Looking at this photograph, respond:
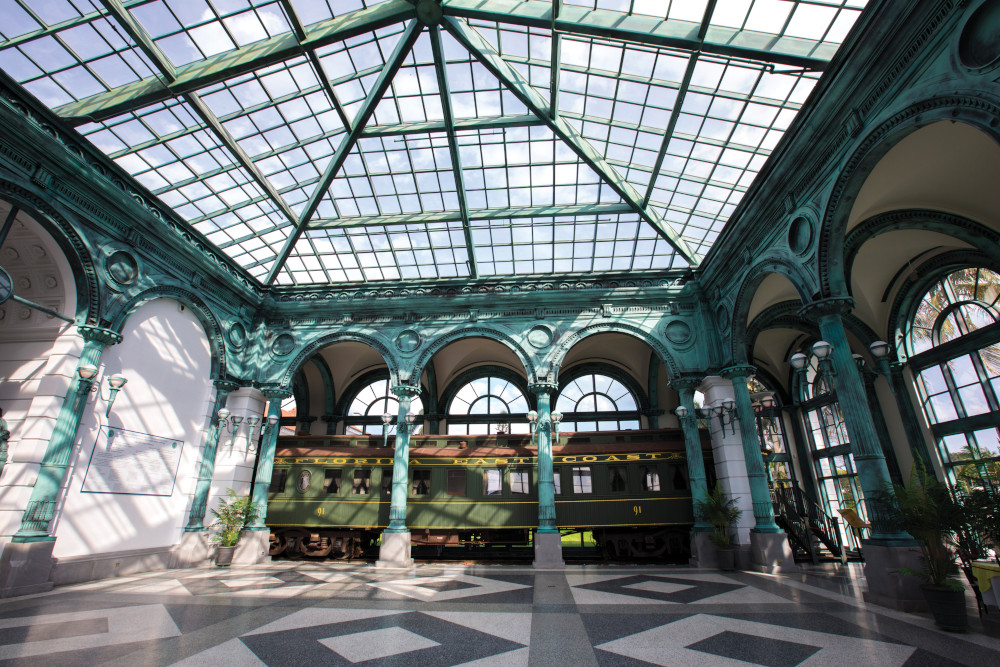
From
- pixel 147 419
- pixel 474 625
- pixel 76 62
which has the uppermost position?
pixel 76 62

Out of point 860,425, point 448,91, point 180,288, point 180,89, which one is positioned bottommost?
point 860,425

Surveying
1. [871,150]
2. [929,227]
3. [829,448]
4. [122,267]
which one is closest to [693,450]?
[829,448]

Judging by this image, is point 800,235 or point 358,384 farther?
point 358,384

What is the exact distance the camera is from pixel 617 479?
13922 millimetres

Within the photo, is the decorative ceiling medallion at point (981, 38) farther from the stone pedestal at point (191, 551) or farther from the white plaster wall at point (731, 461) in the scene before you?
the stone pedestal at point (191, 551)

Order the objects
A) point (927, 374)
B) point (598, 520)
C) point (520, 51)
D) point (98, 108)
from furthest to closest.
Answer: point (598, 520), point (927, 374), point (520, 51), point (98, 108)

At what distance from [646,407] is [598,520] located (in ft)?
22.1

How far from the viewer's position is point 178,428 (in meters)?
12.8

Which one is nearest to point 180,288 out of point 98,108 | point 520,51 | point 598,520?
point 98,108

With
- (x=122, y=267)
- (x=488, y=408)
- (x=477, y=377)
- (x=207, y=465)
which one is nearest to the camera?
(x=122, y=267)

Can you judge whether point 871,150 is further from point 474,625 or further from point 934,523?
point 474,625

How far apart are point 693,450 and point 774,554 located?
328 cm

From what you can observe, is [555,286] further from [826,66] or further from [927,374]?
[927,374]

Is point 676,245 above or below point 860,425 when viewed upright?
above
